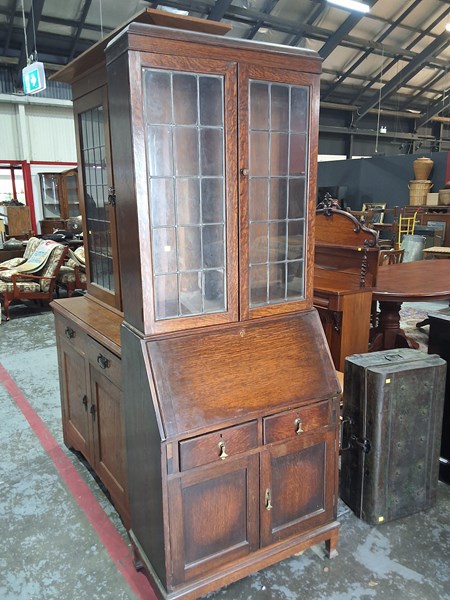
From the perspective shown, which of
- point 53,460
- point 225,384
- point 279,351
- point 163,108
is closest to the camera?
point 163,108

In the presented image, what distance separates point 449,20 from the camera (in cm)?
1130

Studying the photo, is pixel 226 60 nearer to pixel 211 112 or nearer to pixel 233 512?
pixel 211 112

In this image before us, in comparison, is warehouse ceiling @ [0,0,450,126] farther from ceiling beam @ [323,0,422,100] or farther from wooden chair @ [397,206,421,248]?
wooden chair @ [397,206,421,248]

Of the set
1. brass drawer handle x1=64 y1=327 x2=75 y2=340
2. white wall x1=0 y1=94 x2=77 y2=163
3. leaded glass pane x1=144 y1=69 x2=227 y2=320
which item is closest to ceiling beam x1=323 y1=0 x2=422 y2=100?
white wall x1=0 y1=94 x2=77 y2=163

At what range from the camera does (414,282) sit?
3.89 metres

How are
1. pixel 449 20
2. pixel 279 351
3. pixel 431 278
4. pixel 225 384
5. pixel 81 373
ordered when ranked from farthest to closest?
pixel 449 20
pixel 431 278
pixel 81 373
pixel 279 351
pixel 225 384

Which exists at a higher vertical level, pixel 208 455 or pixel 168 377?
pixel 168 377

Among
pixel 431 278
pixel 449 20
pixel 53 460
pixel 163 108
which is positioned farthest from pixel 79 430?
pixel 449 20

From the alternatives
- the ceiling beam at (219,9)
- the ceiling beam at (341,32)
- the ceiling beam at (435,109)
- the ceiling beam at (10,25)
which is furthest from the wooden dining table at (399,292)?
the ceiling beam at (435,109)

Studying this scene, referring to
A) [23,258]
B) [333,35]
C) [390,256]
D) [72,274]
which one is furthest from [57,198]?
[390,256]

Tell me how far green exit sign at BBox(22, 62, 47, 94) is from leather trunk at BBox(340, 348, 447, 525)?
18.9 feet

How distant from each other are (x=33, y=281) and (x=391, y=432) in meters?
5.41

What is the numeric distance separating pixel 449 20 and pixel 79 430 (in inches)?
520

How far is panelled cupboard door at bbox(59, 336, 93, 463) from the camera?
2352mm
